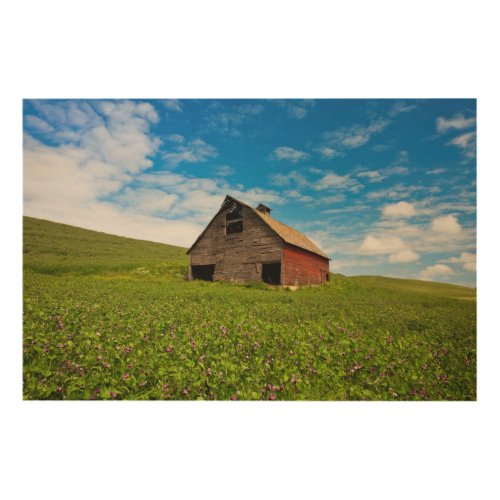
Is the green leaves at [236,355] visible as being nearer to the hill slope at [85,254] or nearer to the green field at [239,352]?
the green field at [239,352]

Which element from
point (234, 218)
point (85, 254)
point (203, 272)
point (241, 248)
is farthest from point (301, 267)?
point (85, 254)

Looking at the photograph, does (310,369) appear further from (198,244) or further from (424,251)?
(198,244)

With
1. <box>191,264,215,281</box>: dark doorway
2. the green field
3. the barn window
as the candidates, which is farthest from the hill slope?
the barn window

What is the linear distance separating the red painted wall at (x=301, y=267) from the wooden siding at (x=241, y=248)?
0.77m

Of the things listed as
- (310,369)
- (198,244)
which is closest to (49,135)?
(310,369)

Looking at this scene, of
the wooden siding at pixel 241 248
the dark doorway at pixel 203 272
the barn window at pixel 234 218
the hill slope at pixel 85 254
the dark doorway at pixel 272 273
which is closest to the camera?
the hill slope at pixel 85 254

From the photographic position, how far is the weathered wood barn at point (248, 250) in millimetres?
16219

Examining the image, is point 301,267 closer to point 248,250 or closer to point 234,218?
point 248,250

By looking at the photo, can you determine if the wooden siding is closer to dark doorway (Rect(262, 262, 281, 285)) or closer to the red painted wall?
the red painted wall

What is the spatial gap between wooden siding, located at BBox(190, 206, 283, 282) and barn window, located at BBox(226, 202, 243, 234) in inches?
9.8

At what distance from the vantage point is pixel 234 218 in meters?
17.5

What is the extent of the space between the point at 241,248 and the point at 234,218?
1901mm

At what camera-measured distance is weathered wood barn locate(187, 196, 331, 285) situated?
1622 cm

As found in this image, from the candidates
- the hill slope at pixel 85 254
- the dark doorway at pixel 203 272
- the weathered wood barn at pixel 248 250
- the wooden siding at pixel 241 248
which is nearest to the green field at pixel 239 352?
the hill slope at pixel 85 254
